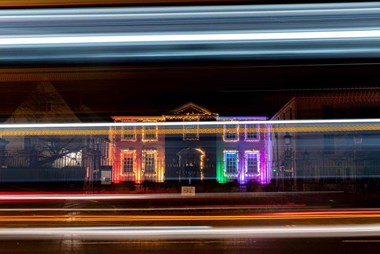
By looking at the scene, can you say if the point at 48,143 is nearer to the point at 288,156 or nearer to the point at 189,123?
the point at 189,123

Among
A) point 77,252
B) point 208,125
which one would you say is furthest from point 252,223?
point 77,252

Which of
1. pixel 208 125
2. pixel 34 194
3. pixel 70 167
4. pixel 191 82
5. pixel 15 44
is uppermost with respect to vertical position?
pixel 15 44

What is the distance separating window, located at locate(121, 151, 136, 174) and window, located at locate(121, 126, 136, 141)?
95mm

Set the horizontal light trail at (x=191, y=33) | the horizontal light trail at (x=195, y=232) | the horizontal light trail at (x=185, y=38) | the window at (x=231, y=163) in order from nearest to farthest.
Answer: the horizontal light trail at (x=191, y=33) < the horizontal light trail at (x=185, y=38) < the horizontal light trail at (x=195, y=232) < the window at (x=231, y=163)

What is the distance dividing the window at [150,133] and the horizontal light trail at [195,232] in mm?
577

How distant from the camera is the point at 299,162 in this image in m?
2.44

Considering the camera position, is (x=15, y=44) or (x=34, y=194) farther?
(x=34, y=194)

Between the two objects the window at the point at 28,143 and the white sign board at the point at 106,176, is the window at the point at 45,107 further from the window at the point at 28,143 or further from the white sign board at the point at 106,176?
the white sign board at the point at 106,176

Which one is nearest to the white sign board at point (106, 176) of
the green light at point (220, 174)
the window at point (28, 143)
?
the window at point (28, 143)

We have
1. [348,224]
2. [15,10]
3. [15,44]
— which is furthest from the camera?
[348,224]

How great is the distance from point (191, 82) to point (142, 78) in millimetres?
309

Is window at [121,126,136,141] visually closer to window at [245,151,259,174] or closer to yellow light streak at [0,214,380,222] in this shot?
yellow light streak at [0,214,380,222]

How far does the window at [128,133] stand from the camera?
97.8 inches

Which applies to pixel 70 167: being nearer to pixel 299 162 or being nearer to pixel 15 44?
pixel 15 44
